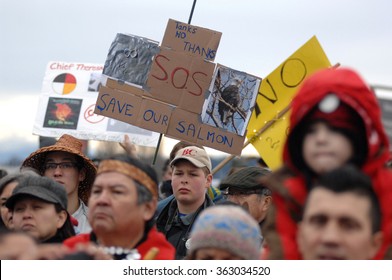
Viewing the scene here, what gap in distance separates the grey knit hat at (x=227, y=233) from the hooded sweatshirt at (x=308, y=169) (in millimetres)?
491

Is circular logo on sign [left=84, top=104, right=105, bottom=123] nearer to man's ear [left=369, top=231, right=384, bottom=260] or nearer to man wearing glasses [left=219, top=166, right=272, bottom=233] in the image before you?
man wearing glasses [left=219, top=166, right=272, bottom=233]

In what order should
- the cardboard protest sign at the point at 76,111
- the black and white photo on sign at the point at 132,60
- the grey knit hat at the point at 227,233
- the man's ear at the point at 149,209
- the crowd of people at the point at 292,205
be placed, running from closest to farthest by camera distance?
the crowd of people at the point at 292,205, the grey knit hat at the point at 227,233, the man's ear at the point at 149,209, the black and white photo on sign at the point at 132,60, the cardboard protest sign at the point at 76,111

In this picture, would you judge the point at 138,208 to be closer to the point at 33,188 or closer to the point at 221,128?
the point at 33,188

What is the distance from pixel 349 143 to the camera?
11.4 feet

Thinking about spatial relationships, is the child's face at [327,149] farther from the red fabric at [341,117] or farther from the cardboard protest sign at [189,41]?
the cardboard protest sign at [189,41]

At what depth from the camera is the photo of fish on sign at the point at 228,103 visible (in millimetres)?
7992

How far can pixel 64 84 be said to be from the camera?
10086 millimetres

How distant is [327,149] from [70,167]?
434 centimetres

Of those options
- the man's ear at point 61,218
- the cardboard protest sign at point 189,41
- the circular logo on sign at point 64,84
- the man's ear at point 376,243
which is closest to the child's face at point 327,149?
the man's ear at point 376,243

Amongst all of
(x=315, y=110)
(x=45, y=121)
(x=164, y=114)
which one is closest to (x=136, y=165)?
(x=315, y=110)

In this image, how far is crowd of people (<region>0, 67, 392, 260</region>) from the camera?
3338 millimetres

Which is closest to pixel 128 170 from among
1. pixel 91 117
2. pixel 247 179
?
pixel 247 179

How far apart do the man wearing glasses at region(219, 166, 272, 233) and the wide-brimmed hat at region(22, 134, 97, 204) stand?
1044 mm

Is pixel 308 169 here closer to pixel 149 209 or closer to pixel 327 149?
pixel 327 149
